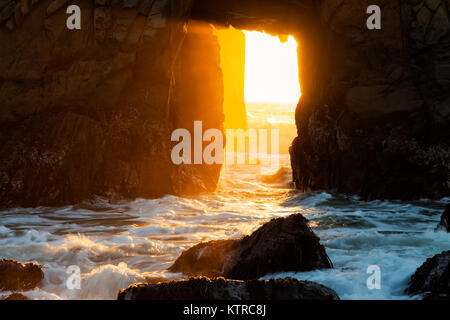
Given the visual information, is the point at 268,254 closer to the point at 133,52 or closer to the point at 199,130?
the point at 133,52

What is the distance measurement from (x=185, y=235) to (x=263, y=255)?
3.22 metres

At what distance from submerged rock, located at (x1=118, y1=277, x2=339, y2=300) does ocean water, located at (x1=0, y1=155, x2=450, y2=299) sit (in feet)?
1.70

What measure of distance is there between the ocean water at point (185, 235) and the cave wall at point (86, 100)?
847 mm

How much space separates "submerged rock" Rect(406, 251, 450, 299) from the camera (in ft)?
14.5

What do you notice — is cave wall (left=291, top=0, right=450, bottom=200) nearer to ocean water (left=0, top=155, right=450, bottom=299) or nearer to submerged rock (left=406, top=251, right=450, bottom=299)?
ocean water (left=0, top=155, right=450, bottom=299)

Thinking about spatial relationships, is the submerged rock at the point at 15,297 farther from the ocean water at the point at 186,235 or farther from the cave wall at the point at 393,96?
the cave wall at the point at 393,96

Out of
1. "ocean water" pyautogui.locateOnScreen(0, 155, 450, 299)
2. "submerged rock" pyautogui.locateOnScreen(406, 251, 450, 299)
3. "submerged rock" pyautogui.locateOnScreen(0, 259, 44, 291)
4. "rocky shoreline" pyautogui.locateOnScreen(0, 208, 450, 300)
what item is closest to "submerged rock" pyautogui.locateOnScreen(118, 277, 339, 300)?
"rocky shoreline" pyautogui.locateOnScreen(0, 208, 450, 300)

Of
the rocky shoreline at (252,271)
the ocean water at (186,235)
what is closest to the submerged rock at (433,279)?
the rocky shoreline at (252,271)

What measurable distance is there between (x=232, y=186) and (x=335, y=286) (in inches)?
597


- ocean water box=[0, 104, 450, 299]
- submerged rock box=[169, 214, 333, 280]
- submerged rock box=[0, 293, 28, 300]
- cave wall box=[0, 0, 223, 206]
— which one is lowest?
ocean water box=[0, 104, 450, 299]

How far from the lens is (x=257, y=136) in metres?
52.5

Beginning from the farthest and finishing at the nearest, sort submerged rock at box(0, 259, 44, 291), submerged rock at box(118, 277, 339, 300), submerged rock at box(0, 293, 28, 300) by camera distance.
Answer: submerged rock at box(0, 259, 44, 291), submerged rock at box(0, 293, 28, 300), submerged rock at box(118, 277, 339, 300)
